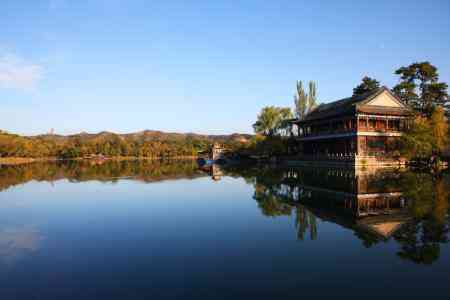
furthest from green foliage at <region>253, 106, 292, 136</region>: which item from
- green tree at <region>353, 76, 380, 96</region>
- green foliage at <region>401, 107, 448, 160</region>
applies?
green foliage at <region>401, 107, 448, 160</region>

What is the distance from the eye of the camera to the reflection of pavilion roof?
963 centimetres

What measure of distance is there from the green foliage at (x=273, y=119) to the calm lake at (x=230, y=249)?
4743 centimetres

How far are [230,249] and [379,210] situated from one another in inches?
304

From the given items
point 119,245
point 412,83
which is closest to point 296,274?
point 119,245

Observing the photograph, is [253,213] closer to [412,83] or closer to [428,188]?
[428,188]

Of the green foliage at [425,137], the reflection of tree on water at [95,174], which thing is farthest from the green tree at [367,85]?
the reflection of tree on water at [95,174]

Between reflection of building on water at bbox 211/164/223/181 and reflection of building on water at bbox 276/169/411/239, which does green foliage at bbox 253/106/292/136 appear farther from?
reflection of building on water at bbox 276/169/411/239

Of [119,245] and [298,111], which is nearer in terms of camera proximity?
[119,245]

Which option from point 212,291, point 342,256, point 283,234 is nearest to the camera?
point 212,291

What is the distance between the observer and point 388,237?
896 centimetres

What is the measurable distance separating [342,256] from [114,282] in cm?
510

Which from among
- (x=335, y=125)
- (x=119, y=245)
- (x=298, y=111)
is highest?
(x=298, y=111)

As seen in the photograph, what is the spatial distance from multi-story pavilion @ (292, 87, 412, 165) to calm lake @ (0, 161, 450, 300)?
21.7 metres

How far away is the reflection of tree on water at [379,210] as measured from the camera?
28.5 feet
